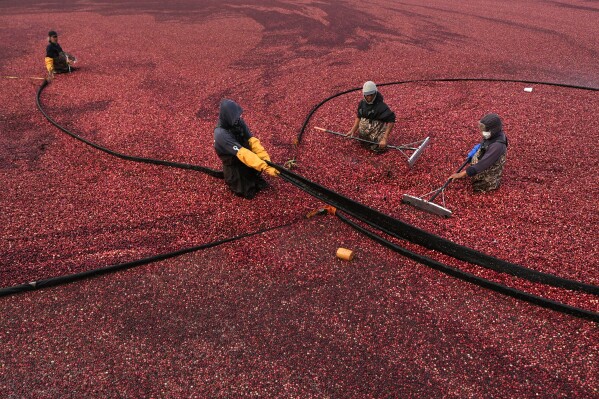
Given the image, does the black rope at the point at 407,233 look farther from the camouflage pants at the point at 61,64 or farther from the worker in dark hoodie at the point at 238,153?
the camouflage pants at the point at 61,64

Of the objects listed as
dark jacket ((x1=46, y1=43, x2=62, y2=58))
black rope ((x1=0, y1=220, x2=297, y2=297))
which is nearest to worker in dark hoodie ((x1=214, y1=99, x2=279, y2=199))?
black rope ((x1=0, y1=220, x2=297, y2=297))

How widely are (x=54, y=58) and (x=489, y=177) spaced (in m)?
11.3

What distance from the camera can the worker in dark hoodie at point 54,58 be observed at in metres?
10.8

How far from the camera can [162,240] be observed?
5273mm

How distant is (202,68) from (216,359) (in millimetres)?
9728

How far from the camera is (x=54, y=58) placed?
10.9 metres

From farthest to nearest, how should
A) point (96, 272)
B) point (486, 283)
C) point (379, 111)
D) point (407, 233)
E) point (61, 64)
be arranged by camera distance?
point (61, 64) → point (379, 111) → point (407, 233) → point (96, 272) → point (486, 283)

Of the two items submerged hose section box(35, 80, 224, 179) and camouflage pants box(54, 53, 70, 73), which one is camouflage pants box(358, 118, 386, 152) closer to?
submerged hose section box(35, 80, 224, 179)

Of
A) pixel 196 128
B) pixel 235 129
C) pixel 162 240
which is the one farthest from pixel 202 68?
pixel 162 240

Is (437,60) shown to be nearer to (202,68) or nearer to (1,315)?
(202,68)

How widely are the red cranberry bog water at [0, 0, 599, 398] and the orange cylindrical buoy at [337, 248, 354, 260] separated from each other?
0.08 m

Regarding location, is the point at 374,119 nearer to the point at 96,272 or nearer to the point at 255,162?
the point at 255,162

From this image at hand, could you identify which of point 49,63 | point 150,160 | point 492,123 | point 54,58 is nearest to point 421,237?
point 492,123

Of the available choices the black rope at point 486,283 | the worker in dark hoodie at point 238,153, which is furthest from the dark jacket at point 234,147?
the black rope at point 486,283
